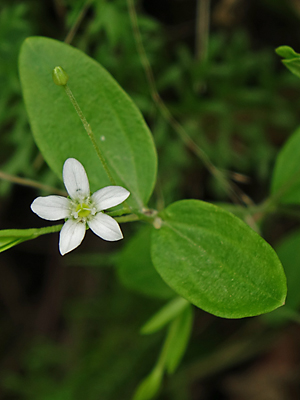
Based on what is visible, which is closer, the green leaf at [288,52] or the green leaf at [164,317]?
the green leaf at [288,52]

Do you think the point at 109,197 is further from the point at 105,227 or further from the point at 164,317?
the point at 164,317

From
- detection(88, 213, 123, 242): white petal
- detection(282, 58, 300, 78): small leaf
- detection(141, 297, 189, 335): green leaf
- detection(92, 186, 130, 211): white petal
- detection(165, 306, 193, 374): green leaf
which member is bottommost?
detection(165, 306, 193, 374): green leaf

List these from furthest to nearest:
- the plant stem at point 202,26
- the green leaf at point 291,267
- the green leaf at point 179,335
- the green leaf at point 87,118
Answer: the plant stem at point 202,26 → the green leaf at point 291,267 → the green leaf at point 179,335 → the green leaf at point 87,118

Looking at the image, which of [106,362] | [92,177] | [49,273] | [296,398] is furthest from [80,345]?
[92,177]

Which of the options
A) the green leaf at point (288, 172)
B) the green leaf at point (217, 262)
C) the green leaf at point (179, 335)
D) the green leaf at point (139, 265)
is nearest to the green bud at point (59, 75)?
the green leaf at point (217, 262)

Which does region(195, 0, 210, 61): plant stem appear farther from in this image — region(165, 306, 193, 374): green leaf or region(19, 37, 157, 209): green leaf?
region(165, 306, 193, 374): green leaf

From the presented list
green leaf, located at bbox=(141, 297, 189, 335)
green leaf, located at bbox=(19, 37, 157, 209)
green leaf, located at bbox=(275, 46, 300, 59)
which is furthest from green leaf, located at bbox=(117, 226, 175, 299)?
green leaf, located at bbox=(275, 46, 300, 59)

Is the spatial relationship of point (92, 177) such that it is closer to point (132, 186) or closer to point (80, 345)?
point (132, 186)

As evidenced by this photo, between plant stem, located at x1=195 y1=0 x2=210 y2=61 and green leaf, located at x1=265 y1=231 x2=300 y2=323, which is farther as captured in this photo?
plant stem, located at x1=195 y1=0 x2=210 y2=61

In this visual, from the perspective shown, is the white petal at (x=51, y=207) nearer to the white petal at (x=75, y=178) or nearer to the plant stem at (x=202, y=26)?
the white petal at (x=75, y=178)
